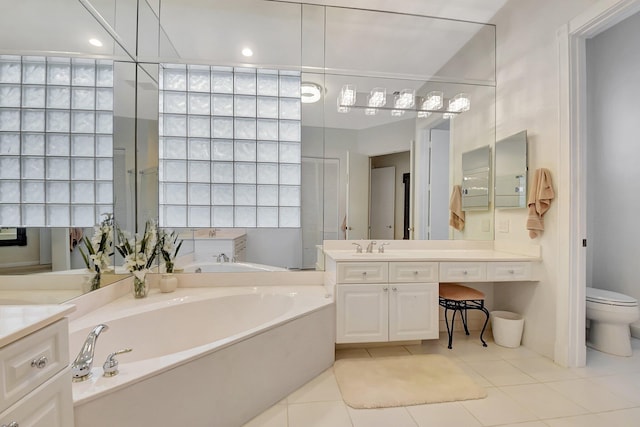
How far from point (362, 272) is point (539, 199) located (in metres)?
1.45

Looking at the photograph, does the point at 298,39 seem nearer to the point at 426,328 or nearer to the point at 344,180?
the point at 344,180

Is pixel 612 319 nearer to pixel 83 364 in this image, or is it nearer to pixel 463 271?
pixel 463 271

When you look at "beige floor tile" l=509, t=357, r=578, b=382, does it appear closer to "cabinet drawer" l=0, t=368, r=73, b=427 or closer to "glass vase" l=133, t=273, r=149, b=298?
"cabinet drawer" l=0, t=368, r=73, b=427

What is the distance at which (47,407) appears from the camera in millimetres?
854

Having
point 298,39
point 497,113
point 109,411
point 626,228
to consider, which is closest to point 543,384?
point 626,228

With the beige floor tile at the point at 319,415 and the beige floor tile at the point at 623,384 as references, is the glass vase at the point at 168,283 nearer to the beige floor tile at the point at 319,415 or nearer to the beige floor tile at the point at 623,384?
the beige floor tile at the point at 319,415

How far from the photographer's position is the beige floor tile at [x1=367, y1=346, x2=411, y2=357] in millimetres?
2275

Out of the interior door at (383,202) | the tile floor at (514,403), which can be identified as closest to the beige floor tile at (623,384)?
the tile floor at (514,403)

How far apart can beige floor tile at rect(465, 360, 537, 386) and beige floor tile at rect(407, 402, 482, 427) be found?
45 centimetres

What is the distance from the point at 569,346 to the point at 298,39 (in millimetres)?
3283

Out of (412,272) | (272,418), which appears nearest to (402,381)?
(412,272)

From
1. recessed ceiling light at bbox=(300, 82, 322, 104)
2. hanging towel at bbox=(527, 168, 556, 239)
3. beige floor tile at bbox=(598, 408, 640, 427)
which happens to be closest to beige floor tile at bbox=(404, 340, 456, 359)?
beige floor tile at bbox=(598, 408, 640, 427)

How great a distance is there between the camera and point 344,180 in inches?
105

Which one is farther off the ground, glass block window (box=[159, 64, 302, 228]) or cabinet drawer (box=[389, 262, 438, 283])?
glass block window (box=[159, 64, 302, 228])
